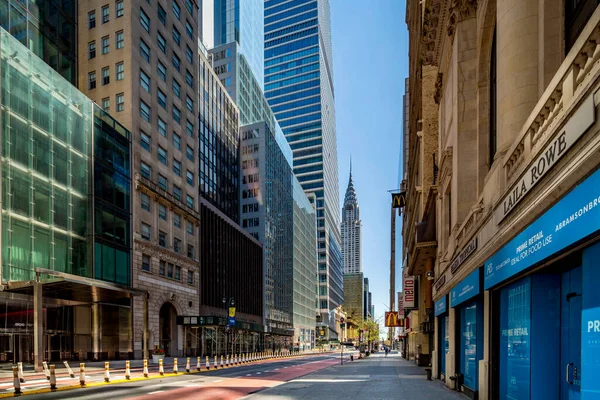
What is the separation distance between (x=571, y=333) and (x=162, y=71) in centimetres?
5588

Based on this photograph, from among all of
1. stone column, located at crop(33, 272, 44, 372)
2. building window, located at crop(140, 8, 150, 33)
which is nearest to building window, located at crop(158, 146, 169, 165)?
building window, located at crop(140, 8, 150, 33)

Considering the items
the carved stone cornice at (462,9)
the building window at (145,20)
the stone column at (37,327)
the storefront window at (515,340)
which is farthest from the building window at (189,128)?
the storefront window at (515,340)

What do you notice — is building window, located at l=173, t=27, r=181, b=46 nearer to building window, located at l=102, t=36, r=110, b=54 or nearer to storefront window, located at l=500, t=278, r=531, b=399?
building window, located at l=102, t=36, r=110, b=54

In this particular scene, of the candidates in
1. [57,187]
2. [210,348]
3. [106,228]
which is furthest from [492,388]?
[210,348]

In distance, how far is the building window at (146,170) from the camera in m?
51.4

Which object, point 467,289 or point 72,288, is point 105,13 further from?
point 467,289

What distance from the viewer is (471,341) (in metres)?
16.2

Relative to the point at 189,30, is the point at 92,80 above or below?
below

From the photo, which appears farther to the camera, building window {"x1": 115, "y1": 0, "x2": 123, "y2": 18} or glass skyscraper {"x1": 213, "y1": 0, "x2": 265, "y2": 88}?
glass skyscraper {"x1": 213, "y1": 0, "x2": 265, "y2": 88}

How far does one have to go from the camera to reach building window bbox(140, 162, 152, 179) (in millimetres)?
51438

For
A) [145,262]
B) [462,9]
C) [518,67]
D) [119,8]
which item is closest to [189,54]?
[119,8]

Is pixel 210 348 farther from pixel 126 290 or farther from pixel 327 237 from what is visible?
pixel 327 237

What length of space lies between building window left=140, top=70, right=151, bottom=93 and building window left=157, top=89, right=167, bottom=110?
2477mm

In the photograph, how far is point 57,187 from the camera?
38125 mm
